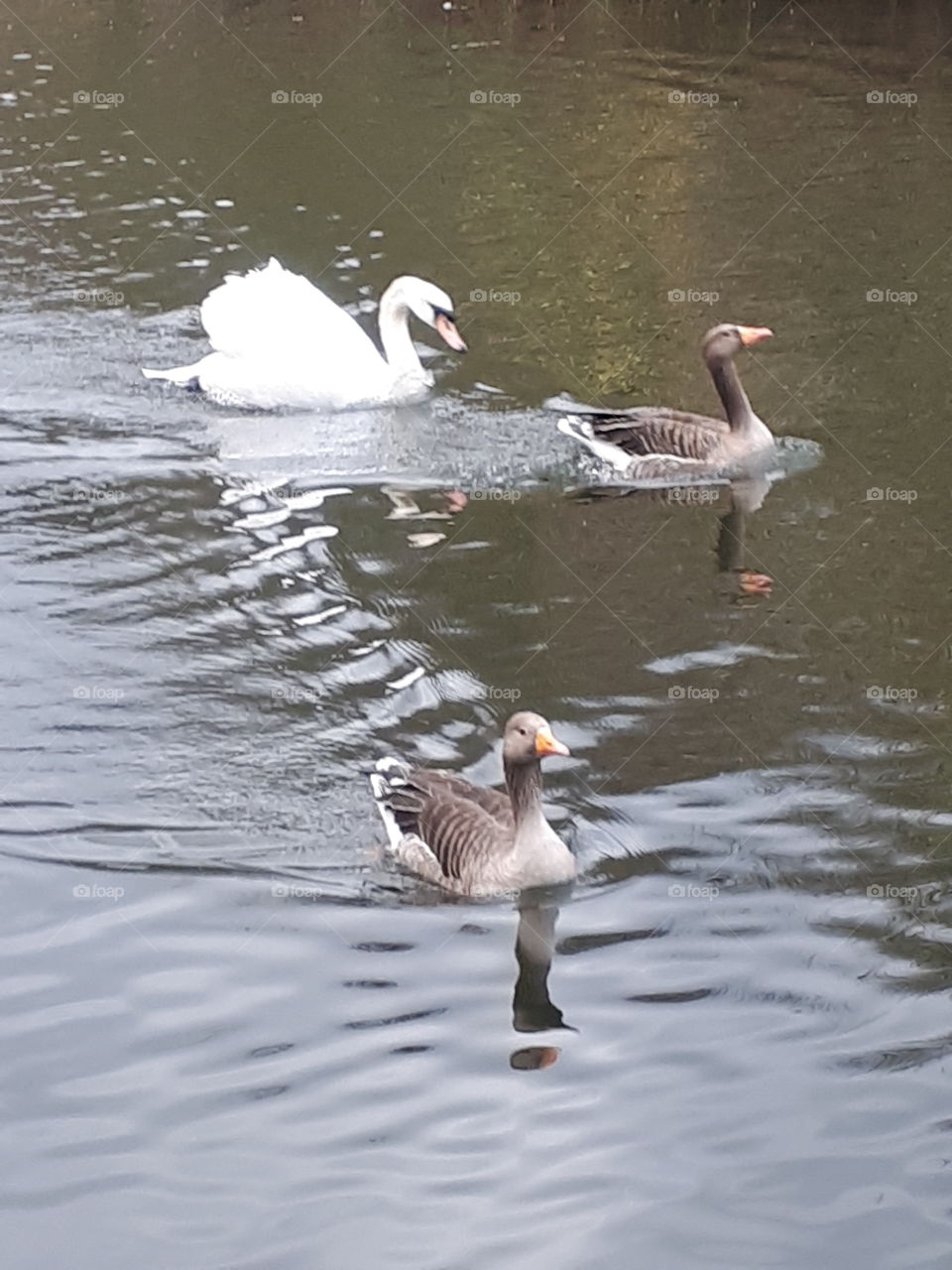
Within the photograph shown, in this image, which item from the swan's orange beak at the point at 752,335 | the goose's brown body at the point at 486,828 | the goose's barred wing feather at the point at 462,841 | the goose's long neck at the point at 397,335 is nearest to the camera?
the goose's brown body at the point at 486,828

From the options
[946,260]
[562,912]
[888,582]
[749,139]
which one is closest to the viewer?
[562,912]

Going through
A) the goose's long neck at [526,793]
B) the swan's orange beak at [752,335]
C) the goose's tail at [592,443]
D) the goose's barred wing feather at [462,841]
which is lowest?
the goose's barred wing feather at [462,841]

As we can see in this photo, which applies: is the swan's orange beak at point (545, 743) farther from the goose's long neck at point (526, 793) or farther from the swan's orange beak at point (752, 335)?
the swan's orange beak at point (752, 335)

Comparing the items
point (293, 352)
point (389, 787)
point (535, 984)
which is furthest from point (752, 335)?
point (535, 984)

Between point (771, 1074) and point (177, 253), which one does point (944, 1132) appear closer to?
point (771, 1074)

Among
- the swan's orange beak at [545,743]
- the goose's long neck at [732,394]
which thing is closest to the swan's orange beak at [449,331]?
the goose's long neck at [732,394]

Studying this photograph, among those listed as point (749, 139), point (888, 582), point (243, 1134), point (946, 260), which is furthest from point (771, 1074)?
point (749, 139)

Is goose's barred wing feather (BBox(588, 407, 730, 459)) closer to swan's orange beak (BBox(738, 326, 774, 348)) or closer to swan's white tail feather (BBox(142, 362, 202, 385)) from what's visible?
swan's orange beak (BBox(738, 326, 774, 348))

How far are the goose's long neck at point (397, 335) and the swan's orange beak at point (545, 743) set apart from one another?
6.60 m

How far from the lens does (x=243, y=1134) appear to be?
248 inches

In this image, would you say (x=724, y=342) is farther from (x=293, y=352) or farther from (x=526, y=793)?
(x=526, y=793)

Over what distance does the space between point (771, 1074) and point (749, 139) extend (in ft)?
49.2

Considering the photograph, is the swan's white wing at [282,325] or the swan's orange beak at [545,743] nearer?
the swan's orange beak at [545,743]

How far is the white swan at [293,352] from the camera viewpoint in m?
13.4
